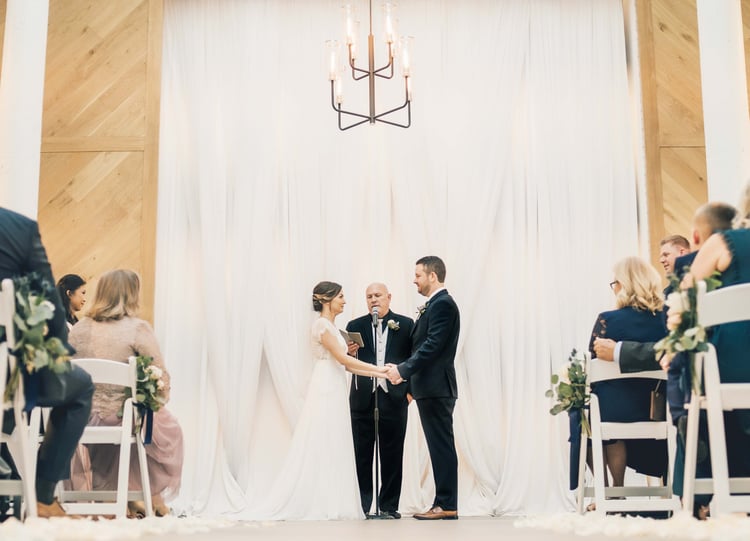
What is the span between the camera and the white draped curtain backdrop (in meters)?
7.48

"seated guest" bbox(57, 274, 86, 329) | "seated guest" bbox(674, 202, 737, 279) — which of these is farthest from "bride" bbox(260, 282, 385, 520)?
"seated guest" bbox(674, 202, 737, 279)

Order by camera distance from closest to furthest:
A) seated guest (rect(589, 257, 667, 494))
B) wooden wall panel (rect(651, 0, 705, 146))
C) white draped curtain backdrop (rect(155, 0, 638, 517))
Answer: seated guest (rect(589, 257, 667, 494)) < white draped curtain backdrop (rect(155, 0, 638, 517)) < wooden wall panel (rect(651, 0, 705, 146))

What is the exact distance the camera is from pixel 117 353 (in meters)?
5.15

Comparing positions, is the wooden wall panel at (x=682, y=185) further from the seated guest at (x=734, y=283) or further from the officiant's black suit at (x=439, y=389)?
the seated guest at (x=734, y=283)

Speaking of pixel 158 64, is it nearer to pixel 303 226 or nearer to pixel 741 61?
pixel 303 226

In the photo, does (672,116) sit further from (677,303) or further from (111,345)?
(111,345)

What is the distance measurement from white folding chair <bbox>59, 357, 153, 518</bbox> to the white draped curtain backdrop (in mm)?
2488

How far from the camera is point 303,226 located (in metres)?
7.77

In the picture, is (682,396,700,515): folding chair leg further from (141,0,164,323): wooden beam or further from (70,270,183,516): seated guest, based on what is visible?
(141,0,164,323): wooden beam

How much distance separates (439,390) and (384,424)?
31.7 inches

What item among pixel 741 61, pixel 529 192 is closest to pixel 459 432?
pixel 529 192

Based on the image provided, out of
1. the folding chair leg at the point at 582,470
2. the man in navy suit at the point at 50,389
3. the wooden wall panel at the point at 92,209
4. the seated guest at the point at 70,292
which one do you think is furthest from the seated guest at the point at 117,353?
the folding chair leg at the point at 582,470

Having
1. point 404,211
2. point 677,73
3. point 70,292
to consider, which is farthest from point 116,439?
point 677,73

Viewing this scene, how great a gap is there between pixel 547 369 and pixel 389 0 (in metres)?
3.49
